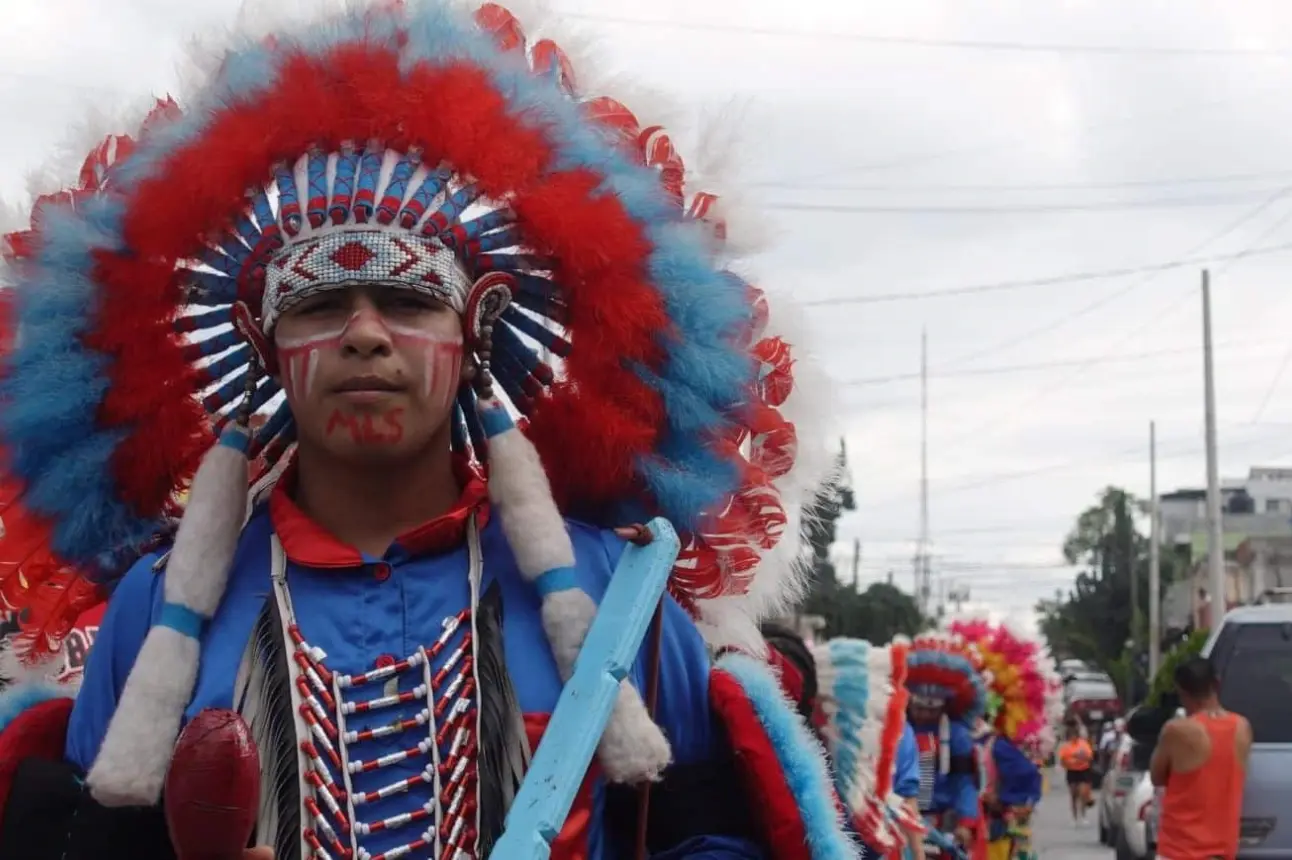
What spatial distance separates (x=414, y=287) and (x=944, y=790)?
9.99 meters

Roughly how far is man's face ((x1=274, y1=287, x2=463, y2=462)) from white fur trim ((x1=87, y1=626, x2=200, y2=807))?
1.17ft

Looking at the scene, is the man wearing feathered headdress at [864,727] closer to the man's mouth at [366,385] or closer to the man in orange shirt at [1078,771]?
the man's mouth at [366,385]

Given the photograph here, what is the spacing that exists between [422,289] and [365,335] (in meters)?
0.13

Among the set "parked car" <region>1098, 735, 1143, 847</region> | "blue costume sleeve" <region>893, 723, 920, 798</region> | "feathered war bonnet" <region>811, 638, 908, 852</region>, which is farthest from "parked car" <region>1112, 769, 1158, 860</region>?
"feathered war bonnet" <region>811, 638, 908, 852</region>

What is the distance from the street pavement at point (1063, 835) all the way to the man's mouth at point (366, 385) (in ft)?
60.0

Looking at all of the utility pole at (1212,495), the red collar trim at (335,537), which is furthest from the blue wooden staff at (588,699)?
the utility pole at (1212,495)

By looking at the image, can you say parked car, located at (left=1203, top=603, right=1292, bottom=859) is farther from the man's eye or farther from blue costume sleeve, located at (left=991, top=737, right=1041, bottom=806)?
the man's eye

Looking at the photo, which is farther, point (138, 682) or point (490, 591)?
point (490, 591)

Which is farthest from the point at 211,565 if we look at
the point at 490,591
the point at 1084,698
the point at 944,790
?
the point at 1084,698

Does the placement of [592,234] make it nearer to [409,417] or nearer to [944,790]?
[409,417]

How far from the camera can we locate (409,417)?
269 cm

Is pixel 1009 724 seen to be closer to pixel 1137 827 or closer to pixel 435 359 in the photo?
pixel 1137 827

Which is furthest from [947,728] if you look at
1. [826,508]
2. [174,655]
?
[174,655]

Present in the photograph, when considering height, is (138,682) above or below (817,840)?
above
